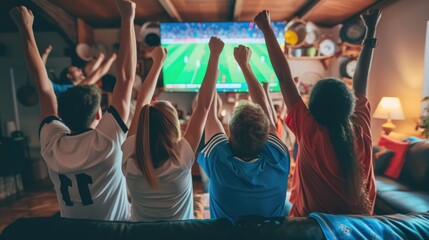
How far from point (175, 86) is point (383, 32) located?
299 cm

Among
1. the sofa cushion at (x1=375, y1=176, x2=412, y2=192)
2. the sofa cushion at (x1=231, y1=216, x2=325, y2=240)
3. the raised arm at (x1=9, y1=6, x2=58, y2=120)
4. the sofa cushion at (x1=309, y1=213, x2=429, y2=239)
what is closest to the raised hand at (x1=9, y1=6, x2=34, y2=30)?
the raised arm at (x1=9, y1=6, x2=58, y2=120)

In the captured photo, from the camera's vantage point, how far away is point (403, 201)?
2.26 metres

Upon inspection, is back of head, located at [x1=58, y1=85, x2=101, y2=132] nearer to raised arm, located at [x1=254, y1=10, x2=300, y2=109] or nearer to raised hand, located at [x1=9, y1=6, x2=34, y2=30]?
raised hand, located at [x1=9, y1=6, x2=34, y2=30]

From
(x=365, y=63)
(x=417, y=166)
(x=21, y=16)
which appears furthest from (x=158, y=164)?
(x=417, y=166)

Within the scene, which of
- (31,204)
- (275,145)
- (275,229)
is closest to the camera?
Result: (275,229)

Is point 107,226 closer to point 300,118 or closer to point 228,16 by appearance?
point 300,118

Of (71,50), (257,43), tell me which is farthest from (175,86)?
(71,50)

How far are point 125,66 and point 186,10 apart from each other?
272cm

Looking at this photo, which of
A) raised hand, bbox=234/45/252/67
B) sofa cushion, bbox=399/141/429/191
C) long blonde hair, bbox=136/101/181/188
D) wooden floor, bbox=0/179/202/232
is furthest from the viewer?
wooden floor, bbox=0/179/202/232

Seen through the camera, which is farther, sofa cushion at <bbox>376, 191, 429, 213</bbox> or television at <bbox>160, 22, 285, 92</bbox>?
television at <bbox>160, 22, 285, 92</bbox>

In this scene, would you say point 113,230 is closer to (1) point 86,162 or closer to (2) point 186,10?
(1) point 86,162

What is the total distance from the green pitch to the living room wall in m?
1.49

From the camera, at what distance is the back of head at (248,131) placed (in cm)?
101

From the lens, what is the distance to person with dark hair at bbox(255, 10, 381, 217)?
111 centimetres
